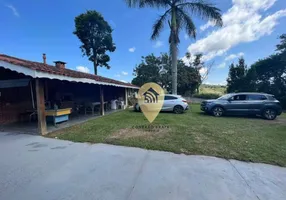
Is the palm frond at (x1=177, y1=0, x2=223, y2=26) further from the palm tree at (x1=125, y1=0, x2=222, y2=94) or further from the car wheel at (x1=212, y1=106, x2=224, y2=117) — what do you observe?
the car wheel at (x1=212, y1=106, x2=224, y2=117)

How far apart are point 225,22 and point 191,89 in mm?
15520

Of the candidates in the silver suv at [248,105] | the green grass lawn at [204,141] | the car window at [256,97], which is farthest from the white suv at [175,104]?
the green grass lawn at [204,141]

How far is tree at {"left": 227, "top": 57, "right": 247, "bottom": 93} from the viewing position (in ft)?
63.6

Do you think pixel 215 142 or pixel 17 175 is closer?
pixel 17 175

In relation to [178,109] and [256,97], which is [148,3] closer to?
[178,109]

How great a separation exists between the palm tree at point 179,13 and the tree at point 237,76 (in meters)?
11.1

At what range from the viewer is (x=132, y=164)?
3350mm

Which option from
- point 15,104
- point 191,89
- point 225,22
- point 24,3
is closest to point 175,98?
point 225,22

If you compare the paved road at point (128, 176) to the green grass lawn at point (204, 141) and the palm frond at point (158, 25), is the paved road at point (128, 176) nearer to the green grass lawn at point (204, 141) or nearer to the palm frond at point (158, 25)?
the green grass lawn at point (204, 141)

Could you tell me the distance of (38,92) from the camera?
5.41 meters

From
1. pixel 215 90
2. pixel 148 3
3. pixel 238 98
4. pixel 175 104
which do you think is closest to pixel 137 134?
pixel 175 104

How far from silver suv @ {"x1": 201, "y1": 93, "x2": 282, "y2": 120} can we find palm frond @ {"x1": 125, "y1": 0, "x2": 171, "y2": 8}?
8330 mm

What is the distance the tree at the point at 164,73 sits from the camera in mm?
25359

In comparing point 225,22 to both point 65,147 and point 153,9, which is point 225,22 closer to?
point 153,9
